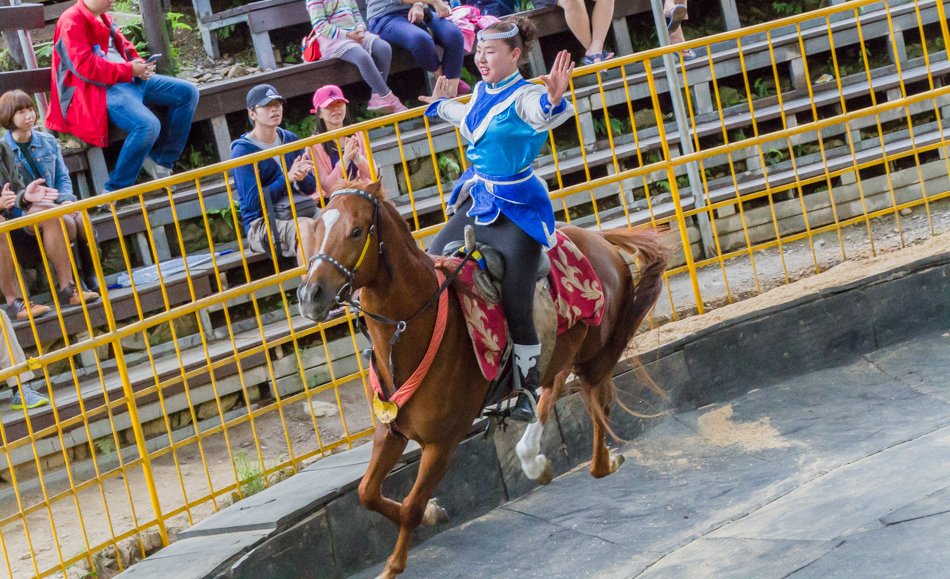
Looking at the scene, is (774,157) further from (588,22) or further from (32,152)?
(32,152)

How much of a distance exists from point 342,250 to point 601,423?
2.38 metres

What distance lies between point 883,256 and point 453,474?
388 centimetres

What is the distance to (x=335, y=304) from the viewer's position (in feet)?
15.7

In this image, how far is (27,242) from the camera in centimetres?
821

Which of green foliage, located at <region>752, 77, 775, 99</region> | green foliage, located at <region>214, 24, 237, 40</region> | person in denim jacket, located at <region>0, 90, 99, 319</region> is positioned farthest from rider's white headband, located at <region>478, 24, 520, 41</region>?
green foliage, located at <region>214, 24, 237, 40</region>

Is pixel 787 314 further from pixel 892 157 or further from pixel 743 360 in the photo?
pixel 892 157

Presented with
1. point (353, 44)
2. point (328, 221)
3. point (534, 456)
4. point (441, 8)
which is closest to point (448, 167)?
point (353, 44)

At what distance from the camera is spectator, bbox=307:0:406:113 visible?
972 centimetres

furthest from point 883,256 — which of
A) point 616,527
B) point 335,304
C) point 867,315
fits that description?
point 335,304

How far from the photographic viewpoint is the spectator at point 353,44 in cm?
972

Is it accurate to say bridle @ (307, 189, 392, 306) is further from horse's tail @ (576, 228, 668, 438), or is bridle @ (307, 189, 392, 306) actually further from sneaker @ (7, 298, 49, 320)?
sneaker @ (7, 298, 49, 320)

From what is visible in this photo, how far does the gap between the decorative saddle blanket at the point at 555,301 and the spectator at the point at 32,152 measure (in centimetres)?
349

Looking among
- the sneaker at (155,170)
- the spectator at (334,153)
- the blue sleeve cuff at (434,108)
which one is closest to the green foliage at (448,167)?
the spectator at (334,153)

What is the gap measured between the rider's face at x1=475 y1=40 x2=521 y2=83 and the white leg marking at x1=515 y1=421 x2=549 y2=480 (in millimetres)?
1807
